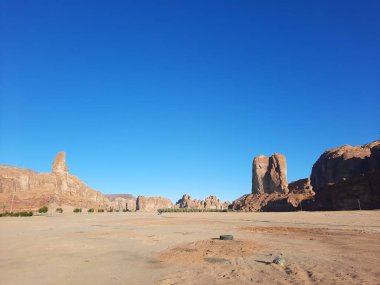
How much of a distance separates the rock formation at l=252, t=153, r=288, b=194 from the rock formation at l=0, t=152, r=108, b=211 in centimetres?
8795

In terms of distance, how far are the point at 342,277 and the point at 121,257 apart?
8020 millimetres

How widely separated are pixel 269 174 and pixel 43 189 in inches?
4586

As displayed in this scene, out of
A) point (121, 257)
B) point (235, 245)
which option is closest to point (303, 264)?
point (235, 245)

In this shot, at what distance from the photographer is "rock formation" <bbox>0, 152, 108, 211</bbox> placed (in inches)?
4754

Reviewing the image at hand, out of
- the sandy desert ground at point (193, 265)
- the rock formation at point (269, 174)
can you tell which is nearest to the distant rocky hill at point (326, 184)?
the rock formation at point (269, 174)

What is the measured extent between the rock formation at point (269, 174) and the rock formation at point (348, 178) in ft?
57.4

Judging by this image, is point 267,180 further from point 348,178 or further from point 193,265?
point 193,265

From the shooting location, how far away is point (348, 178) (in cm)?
9256

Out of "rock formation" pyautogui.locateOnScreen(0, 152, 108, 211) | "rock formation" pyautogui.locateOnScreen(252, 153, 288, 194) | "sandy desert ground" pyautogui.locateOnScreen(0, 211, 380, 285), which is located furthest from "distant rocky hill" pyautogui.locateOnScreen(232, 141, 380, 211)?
"rock formation" pyautogui.locateOnScreen(0, 152, 108, 211)

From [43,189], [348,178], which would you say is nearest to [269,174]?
[348,178]

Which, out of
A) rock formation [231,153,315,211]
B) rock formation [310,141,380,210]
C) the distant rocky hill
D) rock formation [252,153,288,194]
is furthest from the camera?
rock formation [252,153,288,194]

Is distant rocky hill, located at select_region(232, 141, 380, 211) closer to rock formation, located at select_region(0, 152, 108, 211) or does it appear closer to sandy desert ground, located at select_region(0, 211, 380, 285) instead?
sandy desert ground, located at select_region(0, 211, 380, 285)

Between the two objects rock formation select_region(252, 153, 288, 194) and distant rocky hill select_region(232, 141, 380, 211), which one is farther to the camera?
rock formation select_region(252, 153, 288, 194)

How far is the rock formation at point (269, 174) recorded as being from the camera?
170 metres
